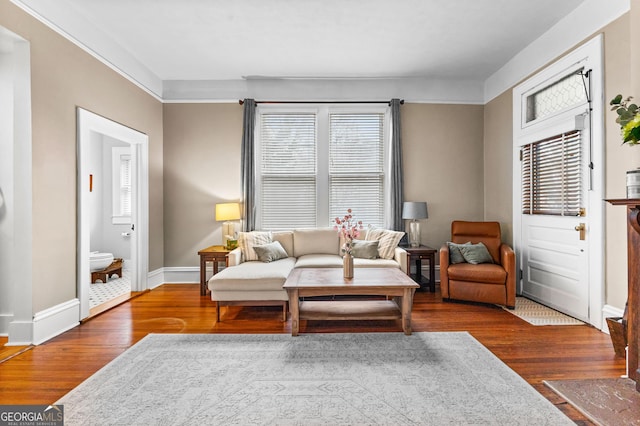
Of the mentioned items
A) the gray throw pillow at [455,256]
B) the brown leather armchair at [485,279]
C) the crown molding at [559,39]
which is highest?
the crown molding at [559,39]

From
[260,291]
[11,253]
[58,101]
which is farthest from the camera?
[260,291]

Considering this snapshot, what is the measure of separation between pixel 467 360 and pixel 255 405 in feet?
5.32

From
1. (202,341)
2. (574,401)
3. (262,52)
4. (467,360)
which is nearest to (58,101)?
(262,52)

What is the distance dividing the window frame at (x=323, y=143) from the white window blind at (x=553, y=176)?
1.91m

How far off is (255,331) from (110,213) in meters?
4.81

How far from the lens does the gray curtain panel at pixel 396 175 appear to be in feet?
17.3

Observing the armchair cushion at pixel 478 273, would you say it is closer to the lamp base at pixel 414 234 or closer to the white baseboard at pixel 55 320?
the lamp base at pixel 414 234

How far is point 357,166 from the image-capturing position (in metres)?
5.47

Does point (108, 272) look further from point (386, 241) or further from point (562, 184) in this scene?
point (562, 184)

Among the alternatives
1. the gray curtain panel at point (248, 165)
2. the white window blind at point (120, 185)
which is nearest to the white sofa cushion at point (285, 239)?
the gray curtain panel at point (248, 165)

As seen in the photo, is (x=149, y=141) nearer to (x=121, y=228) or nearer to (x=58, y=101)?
(x=58, y=101)

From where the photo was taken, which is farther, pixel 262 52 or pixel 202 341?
pixel 262 52

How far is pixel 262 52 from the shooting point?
4.46 meters

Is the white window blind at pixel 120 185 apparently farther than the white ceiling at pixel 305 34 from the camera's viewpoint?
Yes
